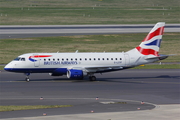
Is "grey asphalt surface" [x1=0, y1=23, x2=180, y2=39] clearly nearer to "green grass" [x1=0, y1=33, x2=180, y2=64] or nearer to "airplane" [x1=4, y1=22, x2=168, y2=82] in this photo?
"green grass" [x1=0, y1=33, x2=180, y2=64]

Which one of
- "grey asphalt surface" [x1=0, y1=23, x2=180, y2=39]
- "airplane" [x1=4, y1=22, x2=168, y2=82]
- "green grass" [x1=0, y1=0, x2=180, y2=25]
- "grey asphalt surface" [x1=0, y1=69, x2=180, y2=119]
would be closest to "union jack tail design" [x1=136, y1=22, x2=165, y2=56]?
"airplane" [x1=4, y1=22, x2=168, y2=82]

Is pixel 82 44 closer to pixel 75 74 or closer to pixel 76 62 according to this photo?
pixel 76 62

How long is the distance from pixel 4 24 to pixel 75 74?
235 feet

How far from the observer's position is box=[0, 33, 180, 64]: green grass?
7606 cm

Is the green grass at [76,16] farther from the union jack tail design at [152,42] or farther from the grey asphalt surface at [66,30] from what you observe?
the union jack tail design at [152,42]

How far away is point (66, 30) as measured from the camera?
99875 mm

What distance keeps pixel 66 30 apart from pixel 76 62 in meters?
52.0

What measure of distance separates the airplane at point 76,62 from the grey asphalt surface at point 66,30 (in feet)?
141

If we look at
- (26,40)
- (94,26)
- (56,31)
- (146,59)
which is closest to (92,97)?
(146,59)

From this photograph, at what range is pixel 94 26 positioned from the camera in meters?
109

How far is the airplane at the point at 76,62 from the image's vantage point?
4756 cm

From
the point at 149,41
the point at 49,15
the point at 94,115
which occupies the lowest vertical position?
the point at 94,115

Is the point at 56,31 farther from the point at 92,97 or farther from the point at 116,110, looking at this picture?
the point at 116,110

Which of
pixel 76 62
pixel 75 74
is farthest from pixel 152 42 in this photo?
pixel 75 74
